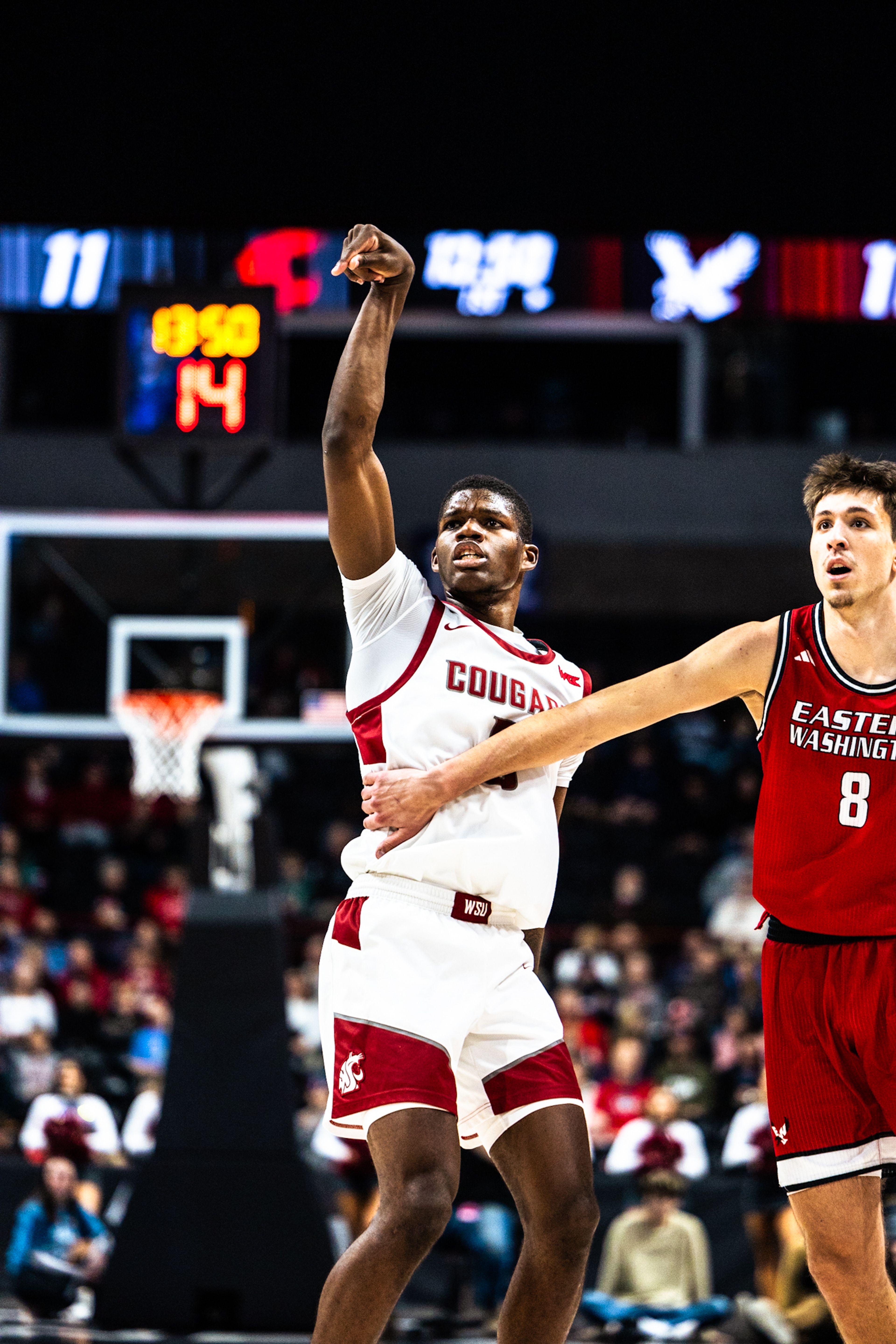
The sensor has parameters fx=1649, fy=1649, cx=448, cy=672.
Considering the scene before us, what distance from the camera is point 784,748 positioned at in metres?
3.88

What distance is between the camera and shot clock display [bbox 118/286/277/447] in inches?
393

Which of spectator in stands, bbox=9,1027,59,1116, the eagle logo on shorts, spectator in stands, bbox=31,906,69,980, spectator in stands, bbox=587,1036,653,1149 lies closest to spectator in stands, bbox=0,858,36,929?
spectator in stands, bbox=31,906,69,980

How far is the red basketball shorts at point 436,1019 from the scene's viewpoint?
3.75m

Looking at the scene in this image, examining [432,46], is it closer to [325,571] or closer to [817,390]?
[325,571]

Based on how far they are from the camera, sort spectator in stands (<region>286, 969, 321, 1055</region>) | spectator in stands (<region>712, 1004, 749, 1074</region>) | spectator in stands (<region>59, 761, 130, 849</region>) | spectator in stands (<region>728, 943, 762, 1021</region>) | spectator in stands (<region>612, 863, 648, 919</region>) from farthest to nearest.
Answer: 1. spectator in stands (<region>59, 761, 130, 849</region>)
2. spectator in stands (<region>612, 863, 648, 919</region>)
3. spectator in stands (<region>728, 943, 762, 1021</region>)
4. spectator in stands (<region>286, 969, 321, 1055</region>)
5. spectator in stands (<region>712, 1004, 749, 1074</region>)

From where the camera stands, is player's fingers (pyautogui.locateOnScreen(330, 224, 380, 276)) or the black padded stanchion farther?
the black padded stanchion

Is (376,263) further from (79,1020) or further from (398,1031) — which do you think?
(79,1020)

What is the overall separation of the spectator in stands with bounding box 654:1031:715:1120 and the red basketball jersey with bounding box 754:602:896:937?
7.20 metres

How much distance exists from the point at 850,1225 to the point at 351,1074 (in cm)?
119

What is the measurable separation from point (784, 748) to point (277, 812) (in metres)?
14.3

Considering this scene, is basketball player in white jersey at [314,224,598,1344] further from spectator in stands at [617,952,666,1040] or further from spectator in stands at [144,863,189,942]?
spectator in stands at [144,863,189,942]

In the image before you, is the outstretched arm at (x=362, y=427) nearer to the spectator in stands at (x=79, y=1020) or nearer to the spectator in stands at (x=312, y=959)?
the spectator in stands at (x=312, y=959)

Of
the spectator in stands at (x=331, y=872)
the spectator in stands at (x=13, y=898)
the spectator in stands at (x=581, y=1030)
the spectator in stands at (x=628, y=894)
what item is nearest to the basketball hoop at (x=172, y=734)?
the spectator in stands at (x=581, y=1030)

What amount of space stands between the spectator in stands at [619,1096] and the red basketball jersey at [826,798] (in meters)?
6.15
